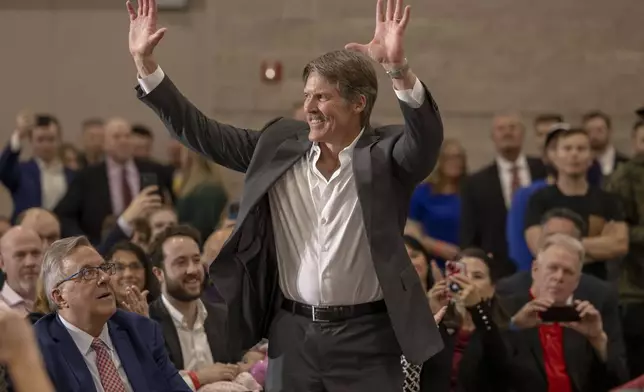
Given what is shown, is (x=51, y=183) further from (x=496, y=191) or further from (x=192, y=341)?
(x=192, y=341)

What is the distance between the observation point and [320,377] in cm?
327

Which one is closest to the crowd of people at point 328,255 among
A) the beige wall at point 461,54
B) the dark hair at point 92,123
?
the dark hair at point 92,123

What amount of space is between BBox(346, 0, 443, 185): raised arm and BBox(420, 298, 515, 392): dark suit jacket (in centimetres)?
149

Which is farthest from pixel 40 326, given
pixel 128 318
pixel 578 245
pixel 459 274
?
pixel 578 245

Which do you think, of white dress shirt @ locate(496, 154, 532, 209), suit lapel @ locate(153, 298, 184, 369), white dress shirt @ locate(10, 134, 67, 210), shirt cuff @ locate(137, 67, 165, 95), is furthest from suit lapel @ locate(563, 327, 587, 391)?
white dress shirt @ locate(10, 134, 67, 210)

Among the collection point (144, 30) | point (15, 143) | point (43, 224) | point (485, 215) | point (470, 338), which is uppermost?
point (144, 30)

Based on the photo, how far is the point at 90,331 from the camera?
3602 mm

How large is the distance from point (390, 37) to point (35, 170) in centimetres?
446

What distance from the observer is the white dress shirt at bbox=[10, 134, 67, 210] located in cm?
714

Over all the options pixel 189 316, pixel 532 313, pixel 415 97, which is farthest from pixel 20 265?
pixel 415 97

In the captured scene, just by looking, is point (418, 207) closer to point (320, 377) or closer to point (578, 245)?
point (578, 245)

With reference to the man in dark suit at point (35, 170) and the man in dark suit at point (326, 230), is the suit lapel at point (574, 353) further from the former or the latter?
the man in dark suit at point (35, 170)

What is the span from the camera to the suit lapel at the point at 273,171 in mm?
3297

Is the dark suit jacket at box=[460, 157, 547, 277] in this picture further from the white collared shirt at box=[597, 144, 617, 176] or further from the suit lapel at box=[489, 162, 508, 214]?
the white collared shirt at box=[597, 144, 617, 176]
